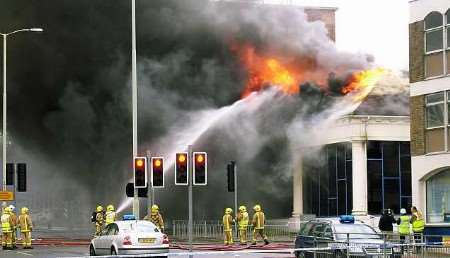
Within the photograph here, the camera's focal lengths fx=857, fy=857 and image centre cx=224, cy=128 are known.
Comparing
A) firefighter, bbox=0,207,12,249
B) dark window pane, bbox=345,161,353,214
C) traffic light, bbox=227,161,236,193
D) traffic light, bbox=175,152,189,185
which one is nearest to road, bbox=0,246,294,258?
firefighter, bbox=0,207,12,249

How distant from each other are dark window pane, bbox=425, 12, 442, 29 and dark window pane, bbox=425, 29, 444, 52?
243 mm

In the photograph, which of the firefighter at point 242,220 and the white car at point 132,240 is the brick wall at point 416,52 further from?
the white car at point 132,240

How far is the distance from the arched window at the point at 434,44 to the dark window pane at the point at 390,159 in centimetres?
1363

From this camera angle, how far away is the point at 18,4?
4609cm

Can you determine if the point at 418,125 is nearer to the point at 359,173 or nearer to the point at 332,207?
the point at 359,173

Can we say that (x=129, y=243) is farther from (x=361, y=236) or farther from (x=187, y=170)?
(x=361, y=236)

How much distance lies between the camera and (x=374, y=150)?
146 ft

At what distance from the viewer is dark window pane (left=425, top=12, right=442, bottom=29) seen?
3117 cm

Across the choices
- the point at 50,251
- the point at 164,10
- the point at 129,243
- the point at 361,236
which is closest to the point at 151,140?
the point at 164,10

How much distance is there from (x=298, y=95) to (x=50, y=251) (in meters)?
20.9

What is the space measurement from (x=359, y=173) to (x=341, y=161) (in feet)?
6.58

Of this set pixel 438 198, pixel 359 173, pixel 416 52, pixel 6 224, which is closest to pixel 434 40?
pixel 416 52

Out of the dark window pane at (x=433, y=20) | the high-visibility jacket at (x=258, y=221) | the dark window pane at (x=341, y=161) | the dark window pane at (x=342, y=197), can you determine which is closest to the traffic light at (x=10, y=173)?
the high-visibility jacket at (x=258, y=221)

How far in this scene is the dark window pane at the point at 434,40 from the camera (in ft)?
102
